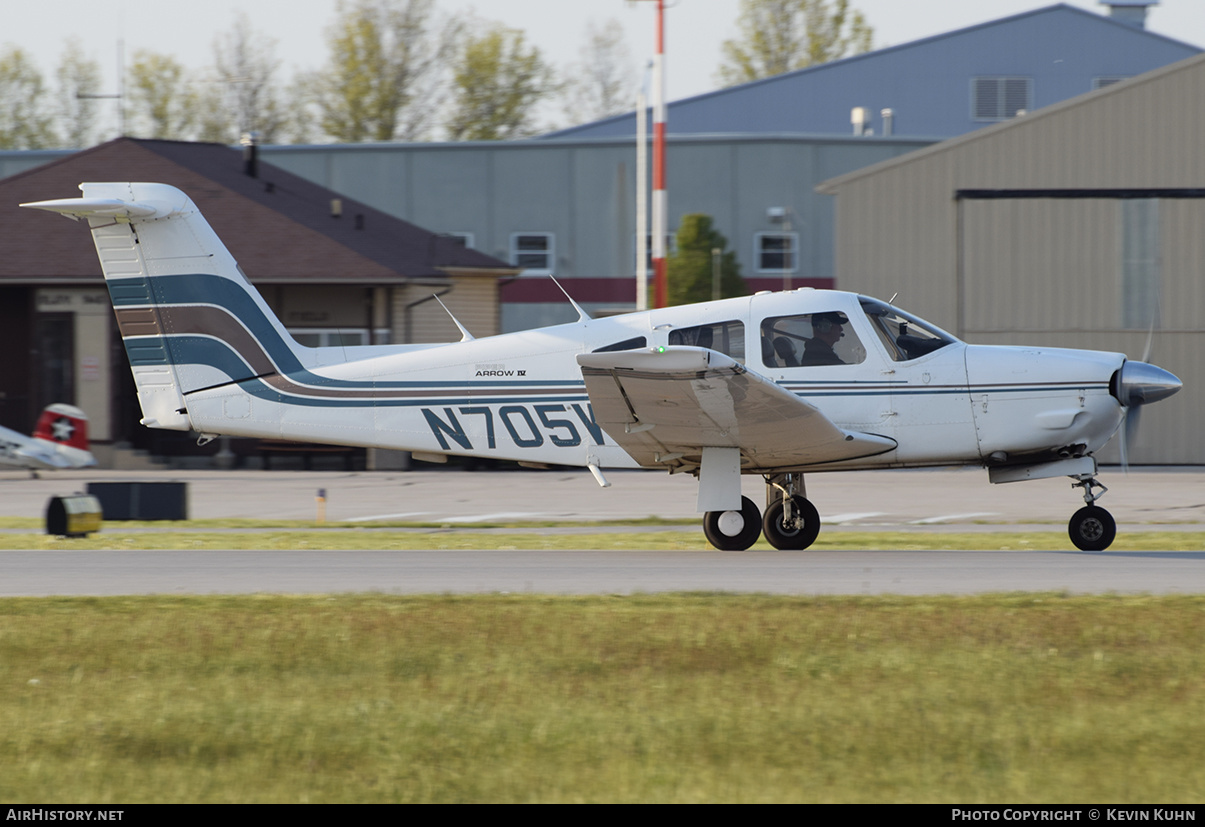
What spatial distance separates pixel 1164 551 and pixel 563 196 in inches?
934

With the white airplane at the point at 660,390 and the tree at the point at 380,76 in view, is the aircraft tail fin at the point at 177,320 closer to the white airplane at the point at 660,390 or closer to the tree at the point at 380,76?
the white airplane at the point at 660,390

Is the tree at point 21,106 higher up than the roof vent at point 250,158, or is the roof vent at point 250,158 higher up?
the tree at point 21,106

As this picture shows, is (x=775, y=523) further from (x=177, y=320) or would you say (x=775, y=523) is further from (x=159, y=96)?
(x=159, y=96)

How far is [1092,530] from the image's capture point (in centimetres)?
1116

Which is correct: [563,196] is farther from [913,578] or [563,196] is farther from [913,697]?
[913,697]

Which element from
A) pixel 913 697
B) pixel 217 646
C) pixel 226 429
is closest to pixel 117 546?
pixel 226 429

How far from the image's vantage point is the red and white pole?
2631 centimetres

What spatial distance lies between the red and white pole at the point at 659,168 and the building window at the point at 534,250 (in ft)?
22.0

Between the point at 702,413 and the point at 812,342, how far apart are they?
1434mm

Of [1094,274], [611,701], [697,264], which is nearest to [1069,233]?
[1094,274]

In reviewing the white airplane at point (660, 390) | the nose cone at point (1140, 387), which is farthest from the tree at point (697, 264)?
the nose cone at point (1140, 387)

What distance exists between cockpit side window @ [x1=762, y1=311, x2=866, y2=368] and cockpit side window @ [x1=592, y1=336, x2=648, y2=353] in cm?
107

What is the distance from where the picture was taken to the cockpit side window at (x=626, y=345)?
11.2 m

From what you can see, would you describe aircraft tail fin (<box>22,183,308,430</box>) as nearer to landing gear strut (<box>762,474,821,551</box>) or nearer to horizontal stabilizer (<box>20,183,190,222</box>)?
horizontal stabilizer (<box>20,183,190,222</box>)
